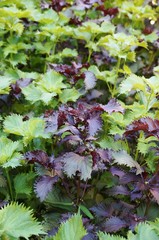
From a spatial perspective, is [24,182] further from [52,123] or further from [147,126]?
[147,126]

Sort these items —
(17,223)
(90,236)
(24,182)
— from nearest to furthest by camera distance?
(17,223)
(90,236)
(24,182)

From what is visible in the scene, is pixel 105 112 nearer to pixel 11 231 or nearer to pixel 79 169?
pixel 79 169

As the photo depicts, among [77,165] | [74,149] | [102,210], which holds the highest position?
[77,165]

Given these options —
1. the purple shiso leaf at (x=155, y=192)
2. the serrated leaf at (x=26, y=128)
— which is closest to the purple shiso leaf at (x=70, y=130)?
the serrated leaf at (x=26, y=128)

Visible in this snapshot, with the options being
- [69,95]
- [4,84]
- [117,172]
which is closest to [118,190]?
[117,172]

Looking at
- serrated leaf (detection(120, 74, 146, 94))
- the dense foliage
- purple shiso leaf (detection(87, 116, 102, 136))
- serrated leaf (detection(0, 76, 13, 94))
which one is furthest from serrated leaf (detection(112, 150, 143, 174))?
serrated leaf (detection(0, 76, 13, 94))

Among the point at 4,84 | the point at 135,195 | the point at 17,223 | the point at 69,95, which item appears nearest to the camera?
the point at 17,223
